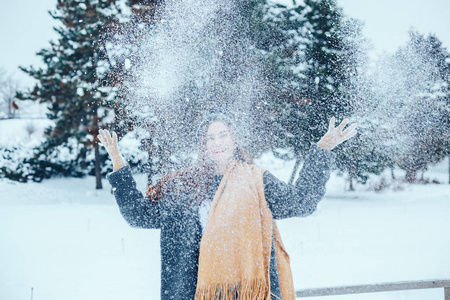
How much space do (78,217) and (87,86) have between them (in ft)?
11.8

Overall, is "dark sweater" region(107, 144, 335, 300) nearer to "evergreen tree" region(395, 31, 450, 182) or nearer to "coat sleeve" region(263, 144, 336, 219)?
"coat sleeve" region(263, 144, 336, 219)

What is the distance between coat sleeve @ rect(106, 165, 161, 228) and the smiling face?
0.29 m

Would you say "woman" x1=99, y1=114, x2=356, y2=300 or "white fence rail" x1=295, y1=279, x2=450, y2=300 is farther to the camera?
"white fence rail" x1=295, y1=279, x2=450, y2=300

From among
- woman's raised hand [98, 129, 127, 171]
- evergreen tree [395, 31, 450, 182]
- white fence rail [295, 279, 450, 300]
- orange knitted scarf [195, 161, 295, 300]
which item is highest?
evergreen tree [395, 31, 450, 182]

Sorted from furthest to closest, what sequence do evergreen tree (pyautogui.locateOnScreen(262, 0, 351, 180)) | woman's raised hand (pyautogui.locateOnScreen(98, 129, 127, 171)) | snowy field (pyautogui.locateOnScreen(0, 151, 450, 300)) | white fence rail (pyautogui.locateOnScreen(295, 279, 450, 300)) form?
evergreen tree (pyautogui.locateOnScreen(262, 0, 351, 180)) < snowy field (pyautogui.locateOnScreen(0, 151, 450, 300)) < white fence rail (pyautogui.locateOnScreen(295, 279, 450, 300)) < woman's raised hand (pyautogui.locateOnScreen(98, 129, 127, 171))

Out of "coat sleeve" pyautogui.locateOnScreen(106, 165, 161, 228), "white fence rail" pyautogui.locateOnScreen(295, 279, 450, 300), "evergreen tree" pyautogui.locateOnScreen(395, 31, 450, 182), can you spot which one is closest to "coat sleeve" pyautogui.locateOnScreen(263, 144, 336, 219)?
"coat sleeve" pyautogui.locateOnScreen(106, 165, 161, 228)

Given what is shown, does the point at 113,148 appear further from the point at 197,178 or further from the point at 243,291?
the point at 243,291

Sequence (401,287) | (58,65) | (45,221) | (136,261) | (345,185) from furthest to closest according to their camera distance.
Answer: (345,185) < (58,65) < (45,221) < (136,261) < (401,287)

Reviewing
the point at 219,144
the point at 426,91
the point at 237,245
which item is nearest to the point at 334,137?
the point at 219,144

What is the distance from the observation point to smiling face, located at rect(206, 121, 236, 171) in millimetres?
1441

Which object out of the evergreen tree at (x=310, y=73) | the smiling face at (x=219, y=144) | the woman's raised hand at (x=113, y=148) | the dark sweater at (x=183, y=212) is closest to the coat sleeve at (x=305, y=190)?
the dark sweater at (x=183, y=212)

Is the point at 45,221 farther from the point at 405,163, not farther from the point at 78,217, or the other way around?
the point at 405,163

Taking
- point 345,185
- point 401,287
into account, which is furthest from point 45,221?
point 345,185

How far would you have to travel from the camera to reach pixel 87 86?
9805 mm
